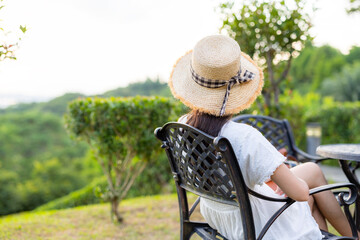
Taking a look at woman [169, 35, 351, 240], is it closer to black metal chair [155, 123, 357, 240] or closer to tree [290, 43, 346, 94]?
black metal chair [155, 123, 357, 240]

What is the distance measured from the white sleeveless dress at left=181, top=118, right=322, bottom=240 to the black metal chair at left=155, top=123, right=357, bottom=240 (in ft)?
0.19

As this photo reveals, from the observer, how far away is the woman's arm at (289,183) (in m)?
1.32

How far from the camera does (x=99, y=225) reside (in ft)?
11.5

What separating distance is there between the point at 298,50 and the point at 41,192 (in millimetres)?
16009

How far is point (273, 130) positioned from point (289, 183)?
1741mm

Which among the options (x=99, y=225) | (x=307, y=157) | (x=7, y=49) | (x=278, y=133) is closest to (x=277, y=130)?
(x=278, y=133)

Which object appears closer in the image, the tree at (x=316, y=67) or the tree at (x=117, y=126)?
the tree at (x=117, y=126)

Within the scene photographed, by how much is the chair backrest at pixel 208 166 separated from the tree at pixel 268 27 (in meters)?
2.59

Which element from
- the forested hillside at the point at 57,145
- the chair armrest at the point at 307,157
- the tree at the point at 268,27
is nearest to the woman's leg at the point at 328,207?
the chair armrest at the point at 307,157

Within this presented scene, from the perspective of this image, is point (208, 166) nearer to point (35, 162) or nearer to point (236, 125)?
point (236, 125)

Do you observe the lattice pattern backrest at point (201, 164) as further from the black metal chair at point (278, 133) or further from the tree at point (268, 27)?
the tree at point (268, 27)

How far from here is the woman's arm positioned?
4.32 ft

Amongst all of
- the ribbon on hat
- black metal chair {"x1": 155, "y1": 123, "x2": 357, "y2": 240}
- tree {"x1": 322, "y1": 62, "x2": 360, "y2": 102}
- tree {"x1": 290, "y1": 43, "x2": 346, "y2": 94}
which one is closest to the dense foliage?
black metal chair {"x1": 155, "y1": 123, "x2": 357, "y2": 240}

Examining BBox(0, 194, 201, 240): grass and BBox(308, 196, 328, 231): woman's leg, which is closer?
BBox(308, 196, 328, 231): woman's leg
